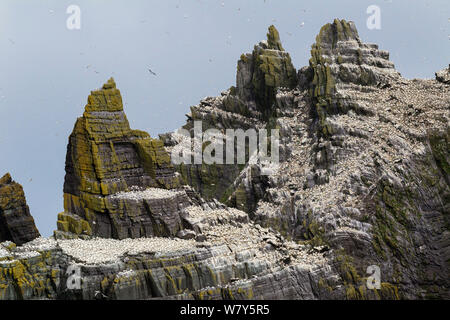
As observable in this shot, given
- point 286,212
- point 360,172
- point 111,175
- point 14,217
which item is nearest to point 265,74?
point 286,212

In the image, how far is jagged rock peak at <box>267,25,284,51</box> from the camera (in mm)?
62594

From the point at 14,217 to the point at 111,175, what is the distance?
7.36 metres

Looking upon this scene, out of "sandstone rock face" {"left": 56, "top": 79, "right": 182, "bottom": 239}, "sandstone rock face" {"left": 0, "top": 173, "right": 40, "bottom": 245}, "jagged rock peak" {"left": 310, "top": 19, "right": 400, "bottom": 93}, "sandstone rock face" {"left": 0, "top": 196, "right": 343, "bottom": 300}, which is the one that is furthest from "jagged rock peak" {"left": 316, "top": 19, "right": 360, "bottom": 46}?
"sandstone rock face" {"left": 0, "top": 173, "right": 40, "bottom": 245}

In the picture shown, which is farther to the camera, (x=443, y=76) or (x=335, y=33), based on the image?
(x=335, y=33)

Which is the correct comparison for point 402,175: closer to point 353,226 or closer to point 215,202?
point 353,226

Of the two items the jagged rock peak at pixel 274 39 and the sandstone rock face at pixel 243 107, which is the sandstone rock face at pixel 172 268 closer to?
the sandstone rock face at pixel 243 107

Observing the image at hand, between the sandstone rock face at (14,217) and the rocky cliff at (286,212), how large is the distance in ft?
7.51

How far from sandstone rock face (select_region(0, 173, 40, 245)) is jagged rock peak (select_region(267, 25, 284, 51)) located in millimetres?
30548

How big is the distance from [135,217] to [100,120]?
25.6 feet

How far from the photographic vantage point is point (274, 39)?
206 ft

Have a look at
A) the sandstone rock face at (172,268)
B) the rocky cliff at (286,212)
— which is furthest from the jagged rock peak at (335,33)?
the sandstone rock face at (172,268)

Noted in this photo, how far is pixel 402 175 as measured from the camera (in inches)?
1811

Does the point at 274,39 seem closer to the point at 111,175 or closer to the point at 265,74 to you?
the point at 265,74
